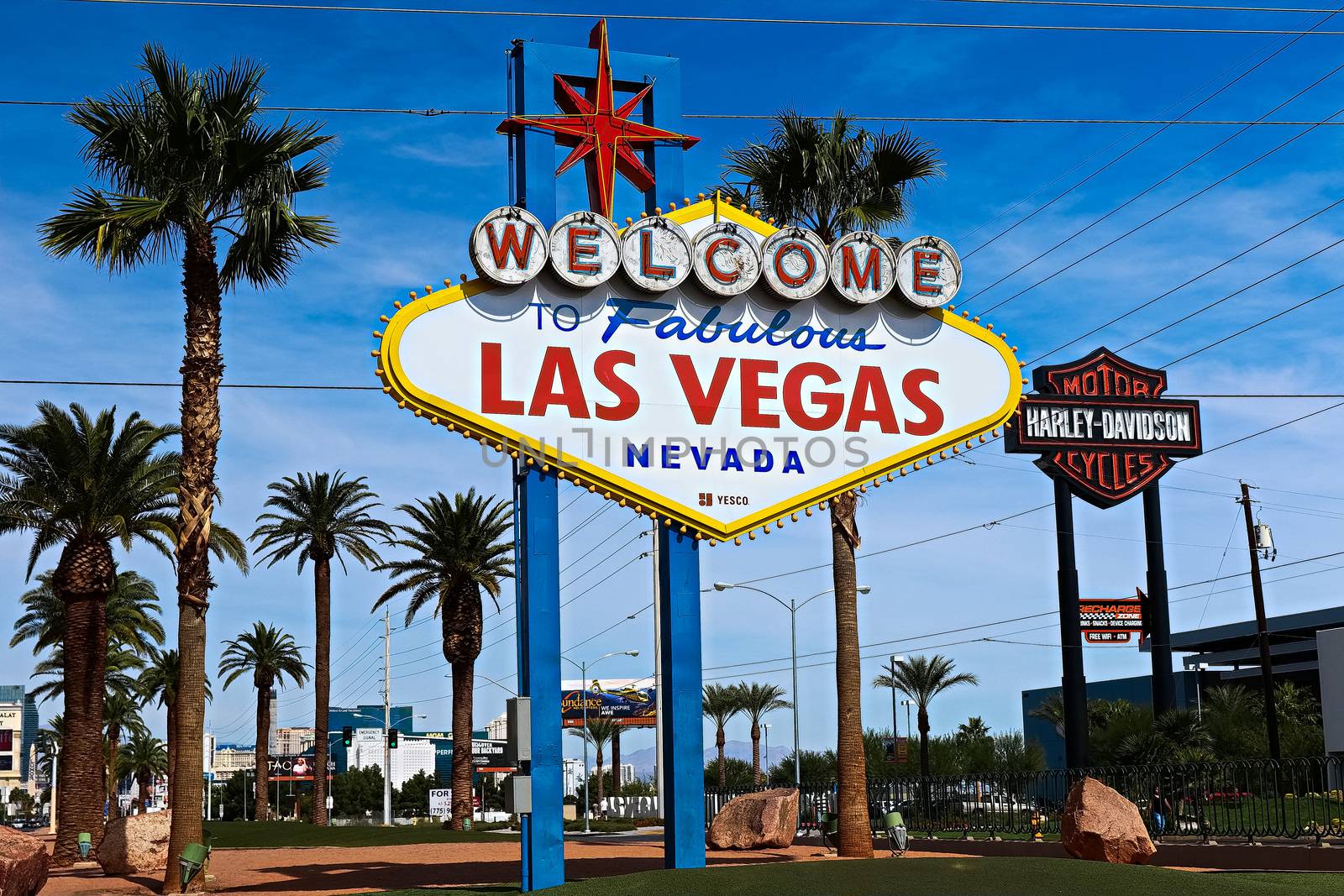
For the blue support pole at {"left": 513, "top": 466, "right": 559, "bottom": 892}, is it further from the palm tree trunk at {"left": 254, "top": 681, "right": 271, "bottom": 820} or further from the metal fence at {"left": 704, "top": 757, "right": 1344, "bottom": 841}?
the palm tree trunk at {"left": 254, "top": 681, "right": 271, "bottom": 820}

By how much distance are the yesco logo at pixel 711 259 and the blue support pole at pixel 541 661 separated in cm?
310

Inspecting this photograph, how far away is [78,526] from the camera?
36.4 m

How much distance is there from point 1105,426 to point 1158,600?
7.04 meters


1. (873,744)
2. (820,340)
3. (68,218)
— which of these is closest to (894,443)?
(820,340)

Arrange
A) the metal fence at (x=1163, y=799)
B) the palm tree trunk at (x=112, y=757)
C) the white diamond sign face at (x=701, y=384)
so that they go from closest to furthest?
the white diamond sign face at (x=701, y=384)
the metal fence at (x=1163, y=799)
the palm tree trunk at (x=112, y=757)

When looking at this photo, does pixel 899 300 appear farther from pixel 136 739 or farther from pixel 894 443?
pixel 136 739

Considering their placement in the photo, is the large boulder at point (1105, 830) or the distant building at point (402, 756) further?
the distant building at point (402, 756)

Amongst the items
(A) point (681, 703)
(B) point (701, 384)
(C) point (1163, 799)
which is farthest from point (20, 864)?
(C) point (1163, 799)

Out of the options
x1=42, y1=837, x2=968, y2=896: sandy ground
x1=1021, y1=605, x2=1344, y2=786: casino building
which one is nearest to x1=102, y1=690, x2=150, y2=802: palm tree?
x1=42, y1=837, x2=968, y2=896: sandy ground

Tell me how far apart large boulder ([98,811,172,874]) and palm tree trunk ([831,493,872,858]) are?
15175 mm

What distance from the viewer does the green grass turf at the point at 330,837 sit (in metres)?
41.1

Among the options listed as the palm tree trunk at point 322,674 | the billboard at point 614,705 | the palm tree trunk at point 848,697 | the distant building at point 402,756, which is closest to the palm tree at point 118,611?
the palm tree trunk at point 322,674

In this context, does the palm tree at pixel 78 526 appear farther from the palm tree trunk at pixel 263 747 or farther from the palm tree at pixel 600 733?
the palm tree at pixel 600 733

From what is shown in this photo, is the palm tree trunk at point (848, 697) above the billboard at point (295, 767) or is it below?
above
